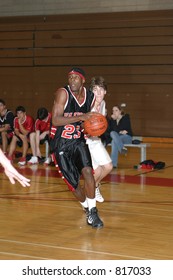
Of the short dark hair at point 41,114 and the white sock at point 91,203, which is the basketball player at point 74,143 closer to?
the white sock at point 91,203

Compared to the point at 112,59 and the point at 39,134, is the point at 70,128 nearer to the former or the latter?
the point at 39,134

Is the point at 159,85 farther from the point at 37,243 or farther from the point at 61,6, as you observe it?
the point at 37,243

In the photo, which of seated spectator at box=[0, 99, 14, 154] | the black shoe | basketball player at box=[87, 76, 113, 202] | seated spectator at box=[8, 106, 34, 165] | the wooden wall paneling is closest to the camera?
the black shoe

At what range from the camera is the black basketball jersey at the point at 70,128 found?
6.54m

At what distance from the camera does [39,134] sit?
12.8 meters

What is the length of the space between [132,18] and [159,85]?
2.15 m

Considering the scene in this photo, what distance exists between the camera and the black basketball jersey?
21.5 ft

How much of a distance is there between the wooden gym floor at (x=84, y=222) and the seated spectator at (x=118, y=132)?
143 cm

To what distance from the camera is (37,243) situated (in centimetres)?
569

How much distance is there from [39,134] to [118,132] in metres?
1.80

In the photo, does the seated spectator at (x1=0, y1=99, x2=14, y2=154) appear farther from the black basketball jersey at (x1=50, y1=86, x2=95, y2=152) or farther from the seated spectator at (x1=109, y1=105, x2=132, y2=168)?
the black basketball jersey at (x1=50, y1=86, x2=95, y2=152)

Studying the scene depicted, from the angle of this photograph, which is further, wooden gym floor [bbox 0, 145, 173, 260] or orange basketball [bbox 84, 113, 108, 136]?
orange basketball [bbox 84, 113, 108, 136]

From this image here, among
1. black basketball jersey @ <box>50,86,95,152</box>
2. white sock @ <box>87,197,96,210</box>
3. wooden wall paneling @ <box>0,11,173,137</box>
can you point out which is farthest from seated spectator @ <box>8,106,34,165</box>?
white sock @ <box>87,197,96,210</box>

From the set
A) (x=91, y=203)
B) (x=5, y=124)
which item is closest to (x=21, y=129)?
(x=5, y=124)
